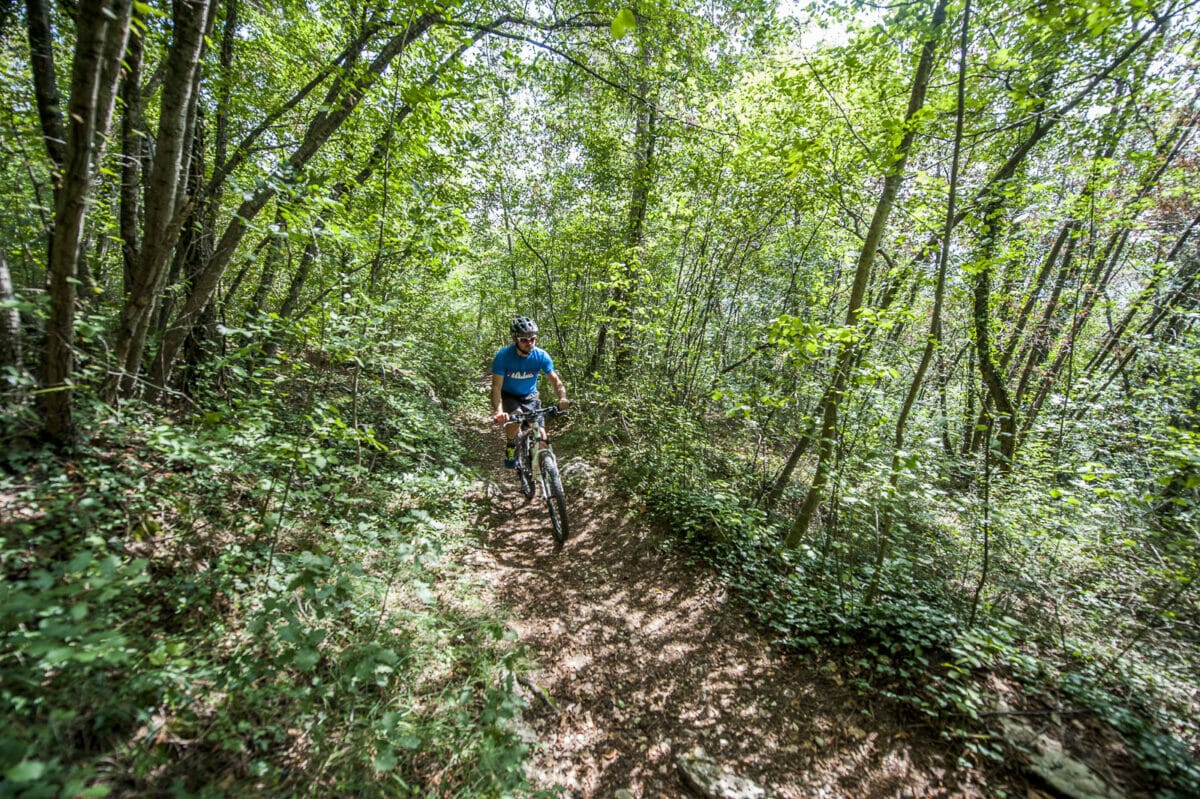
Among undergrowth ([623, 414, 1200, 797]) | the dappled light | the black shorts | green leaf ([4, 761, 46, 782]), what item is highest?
the black shorts

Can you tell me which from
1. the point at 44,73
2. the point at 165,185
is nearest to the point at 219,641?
the point at 165,185

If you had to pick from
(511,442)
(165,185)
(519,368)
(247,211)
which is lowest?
(511,442)

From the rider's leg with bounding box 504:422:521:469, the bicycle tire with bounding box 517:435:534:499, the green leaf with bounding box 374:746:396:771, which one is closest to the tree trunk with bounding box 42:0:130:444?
the green leaf with bounding box 374:746:396:771

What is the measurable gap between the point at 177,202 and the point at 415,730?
4.11m

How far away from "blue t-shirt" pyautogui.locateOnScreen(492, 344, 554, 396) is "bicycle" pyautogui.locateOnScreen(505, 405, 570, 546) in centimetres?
44

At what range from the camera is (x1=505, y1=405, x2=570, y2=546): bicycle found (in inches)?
207

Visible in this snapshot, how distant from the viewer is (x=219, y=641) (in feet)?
7.90

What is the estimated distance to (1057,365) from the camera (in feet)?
25.2

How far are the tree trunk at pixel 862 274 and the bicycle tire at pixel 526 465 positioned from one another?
11.2ft

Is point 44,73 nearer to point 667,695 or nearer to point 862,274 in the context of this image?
point 667,695

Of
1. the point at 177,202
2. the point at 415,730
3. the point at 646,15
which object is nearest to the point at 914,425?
the point at 646,15

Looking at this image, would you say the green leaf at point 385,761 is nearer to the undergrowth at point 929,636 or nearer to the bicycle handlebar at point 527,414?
the undergrowth at point 929,636

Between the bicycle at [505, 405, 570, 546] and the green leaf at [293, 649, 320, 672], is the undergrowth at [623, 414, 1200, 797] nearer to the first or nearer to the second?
the bicycle at [505, 405, 570, 546]

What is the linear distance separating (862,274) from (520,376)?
170 inches
